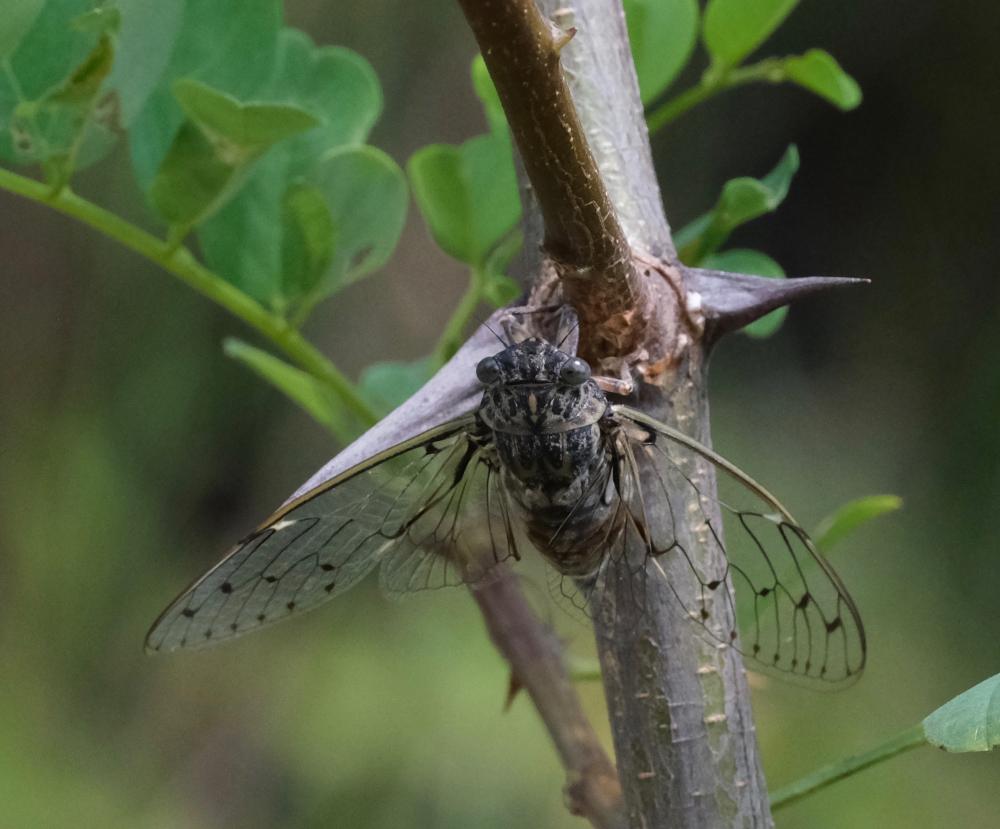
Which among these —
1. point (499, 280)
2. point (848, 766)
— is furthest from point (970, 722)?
point (499, 280)

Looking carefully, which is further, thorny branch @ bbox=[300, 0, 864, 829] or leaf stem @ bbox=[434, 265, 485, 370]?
leaf stem @ bbox=[434, 265, 485, 370]

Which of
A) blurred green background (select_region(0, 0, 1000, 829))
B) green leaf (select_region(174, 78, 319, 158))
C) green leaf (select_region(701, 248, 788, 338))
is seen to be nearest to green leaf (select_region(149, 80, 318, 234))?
green leaf (select_region(174, 78, 319, 158))

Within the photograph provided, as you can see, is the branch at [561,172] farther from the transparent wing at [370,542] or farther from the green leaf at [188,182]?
the green leaf at [188,182]

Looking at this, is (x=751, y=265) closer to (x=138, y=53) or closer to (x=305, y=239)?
(x=305, y=239)

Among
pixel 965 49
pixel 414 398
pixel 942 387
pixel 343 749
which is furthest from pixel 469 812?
pixel 965 49

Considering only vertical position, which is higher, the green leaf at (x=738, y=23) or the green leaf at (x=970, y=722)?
the green leaf at (x=738, y=23)

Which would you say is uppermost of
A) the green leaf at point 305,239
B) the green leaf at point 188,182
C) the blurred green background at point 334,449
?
the green leaf at point 188,182

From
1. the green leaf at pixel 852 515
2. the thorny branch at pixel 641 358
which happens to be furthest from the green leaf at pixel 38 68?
the green leaf at pixel 852 515

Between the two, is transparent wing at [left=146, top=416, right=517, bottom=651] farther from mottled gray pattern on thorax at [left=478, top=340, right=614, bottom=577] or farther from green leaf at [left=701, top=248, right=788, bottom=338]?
green leaf at [left=701, top=248, right=788, bottom=338]
